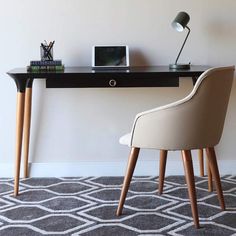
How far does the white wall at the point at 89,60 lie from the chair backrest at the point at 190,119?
0.77m

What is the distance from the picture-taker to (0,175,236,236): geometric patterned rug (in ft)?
7.46

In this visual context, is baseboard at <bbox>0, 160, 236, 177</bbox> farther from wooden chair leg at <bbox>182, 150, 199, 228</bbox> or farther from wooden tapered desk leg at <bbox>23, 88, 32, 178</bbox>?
wooden chair leg at <bbox>182, 150, 199, 228</bbox>

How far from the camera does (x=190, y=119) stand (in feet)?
7.37

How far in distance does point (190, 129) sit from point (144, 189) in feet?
2.44

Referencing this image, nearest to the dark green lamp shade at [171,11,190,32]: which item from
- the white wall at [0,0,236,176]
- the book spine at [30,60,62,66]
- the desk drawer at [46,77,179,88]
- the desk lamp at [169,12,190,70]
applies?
the desk lamp at [169,12,190,70]

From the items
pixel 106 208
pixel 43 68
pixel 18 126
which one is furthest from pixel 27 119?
pixel 106 208

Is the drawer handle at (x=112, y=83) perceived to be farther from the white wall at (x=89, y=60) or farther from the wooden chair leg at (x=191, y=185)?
the wooden chair leg at (x=191, y=185)

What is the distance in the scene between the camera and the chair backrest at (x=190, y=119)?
222 centimetres

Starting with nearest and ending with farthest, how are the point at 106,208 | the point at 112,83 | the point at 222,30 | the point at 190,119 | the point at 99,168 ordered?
the point at 190,119, the point at 106,208, the point at 112,83, the point at 222,30, the point at 99,168

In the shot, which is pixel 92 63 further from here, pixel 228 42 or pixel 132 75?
pixel 228 42

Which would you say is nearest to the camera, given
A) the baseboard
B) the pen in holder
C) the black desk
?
the black desk

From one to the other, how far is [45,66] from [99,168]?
2.60ft

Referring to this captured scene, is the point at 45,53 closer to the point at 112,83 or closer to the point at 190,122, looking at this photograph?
the point at 112,83

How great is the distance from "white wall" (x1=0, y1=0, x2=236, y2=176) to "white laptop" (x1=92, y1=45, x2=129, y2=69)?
119mm
